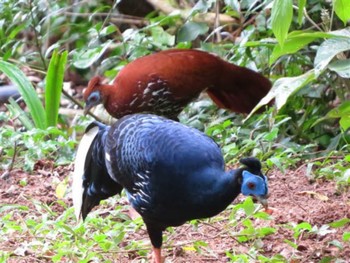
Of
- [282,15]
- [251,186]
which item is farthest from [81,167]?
[282,15]

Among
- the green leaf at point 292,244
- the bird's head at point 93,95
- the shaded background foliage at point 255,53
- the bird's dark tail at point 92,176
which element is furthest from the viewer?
the bird's head at point 93,95

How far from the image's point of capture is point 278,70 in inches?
262

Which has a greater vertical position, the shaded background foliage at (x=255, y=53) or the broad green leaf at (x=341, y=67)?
the broad green leaf at (x=341, y=67)

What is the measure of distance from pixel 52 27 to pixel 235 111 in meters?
3.19

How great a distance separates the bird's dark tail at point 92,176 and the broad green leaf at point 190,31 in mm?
2407

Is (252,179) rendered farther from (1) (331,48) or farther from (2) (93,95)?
(2) (93,95)

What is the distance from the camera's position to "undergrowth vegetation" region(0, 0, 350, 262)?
4.03 metres

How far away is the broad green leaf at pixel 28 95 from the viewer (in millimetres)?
6297

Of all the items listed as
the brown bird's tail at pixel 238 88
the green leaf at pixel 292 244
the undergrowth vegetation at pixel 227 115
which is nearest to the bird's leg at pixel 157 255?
the undergrowth vegetation at pixel 227 115

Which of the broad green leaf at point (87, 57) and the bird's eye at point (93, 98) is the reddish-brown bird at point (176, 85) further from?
the broad green leaf at point (87, 57)

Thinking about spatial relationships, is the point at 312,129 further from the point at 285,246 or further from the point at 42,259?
the point at 42,259

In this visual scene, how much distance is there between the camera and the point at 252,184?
3359 millimetres

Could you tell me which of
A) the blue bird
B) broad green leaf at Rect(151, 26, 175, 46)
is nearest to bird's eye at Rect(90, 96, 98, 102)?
broad green leaf at Rect(151, 26, 175, 46)

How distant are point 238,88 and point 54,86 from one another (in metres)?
1.38
